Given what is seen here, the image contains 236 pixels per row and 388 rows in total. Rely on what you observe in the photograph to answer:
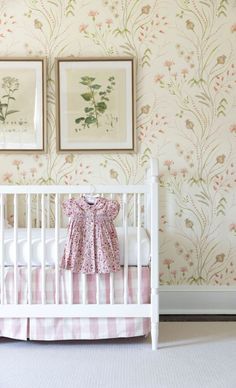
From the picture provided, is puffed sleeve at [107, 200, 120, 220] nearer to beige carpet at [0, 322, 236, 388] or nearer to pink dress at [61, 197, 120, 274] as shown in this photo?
pink dress at [61, 197, 120, 274]

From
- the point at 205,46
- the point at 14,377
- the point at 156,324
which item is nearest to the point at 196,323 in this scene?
the point at 156,324

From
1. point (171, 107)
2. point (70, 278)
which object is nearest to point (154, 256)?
point (70, 278)

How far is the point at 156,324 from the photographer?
256 cm

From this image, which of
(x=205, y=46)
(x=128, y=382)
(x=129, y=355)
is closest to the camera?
(x=128, y=382)

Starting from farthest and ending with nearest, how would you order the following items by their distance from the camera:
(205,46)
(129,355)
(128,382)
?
(205,46) < (129,355) < (128,382)

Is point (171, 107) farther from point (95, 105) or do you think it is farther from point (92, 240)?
point (92, 240)

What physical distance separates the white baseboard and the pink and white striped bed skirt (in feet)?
2.27

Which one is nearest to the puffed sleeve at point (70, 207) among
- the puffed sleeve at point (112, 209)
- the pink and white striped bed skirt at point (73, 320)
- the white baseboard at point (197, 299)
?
the puffed sleeve at point (112, 209)

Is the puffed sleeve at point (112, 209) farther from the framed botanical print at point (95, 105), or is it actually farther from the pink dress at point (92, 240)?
the framed botanical print at point (95, 105)

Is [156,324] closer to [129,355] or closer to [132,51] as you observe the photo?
[129,355]

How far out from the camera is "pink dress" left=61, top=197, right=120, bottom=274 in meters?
2.50

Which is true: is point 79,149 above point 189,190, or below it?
above

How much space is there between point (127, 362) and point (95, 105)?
1539 millimetres

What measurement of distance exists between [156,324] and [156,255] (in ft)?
1.06
